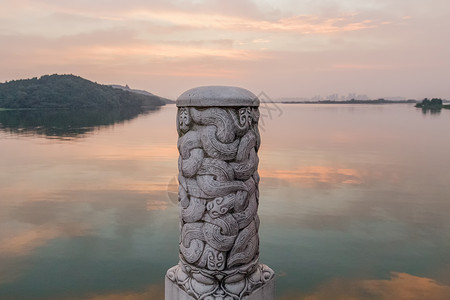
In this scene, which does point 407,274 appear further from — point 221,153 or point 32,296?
point 32,296

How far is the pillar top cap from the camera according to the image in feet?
17.4

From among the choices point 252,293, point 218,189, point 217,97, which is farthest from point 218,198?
point 252,293

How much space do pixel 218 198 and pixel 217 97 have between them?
1.42 meters

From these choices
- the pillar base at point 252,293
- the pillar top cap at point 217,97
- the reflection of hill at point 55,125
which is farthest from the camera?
the reflection of hill at point 55,125

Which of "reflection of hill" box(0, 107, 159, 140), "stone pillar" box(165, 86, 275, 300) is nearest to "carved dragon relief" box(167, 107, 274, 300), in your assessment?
"stone pillar" box(165, 86, 275, 300)

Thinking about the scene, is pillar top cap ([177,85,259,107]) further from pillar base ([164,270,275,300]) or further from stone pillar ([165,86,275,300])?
pillar base ([164,270,275,300])

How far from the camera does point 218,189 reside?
5.40 m

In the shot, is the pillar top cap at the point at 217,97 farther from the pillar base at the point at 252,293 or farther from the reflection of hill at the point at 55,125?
the reflection of hill at the point at 55,125

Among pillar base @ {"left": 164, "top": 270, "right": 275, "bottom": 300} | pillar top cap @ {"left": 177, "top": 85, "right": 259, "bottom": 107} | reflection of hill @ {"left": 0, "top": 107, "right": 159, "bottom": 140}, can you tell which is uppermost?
pillar top cap @ {"left": 177, "top": 85, "right": 259, "bottom": 107}

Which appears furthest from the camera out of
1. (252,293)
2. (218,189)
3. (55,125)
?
(55,125)

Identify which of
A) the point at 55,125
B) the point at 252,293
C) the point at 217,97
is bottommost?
the point at 252,293

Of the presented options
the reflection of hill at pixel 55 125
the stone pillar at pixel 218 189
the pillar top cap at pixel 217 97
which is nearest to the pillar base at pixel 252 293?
the stone pillar at pixel 218 189

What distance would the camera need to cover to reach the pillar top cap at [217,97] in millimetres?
5293

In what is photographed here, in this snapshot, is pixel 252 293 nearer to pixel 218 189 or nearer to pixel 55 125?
pixel 218 189
